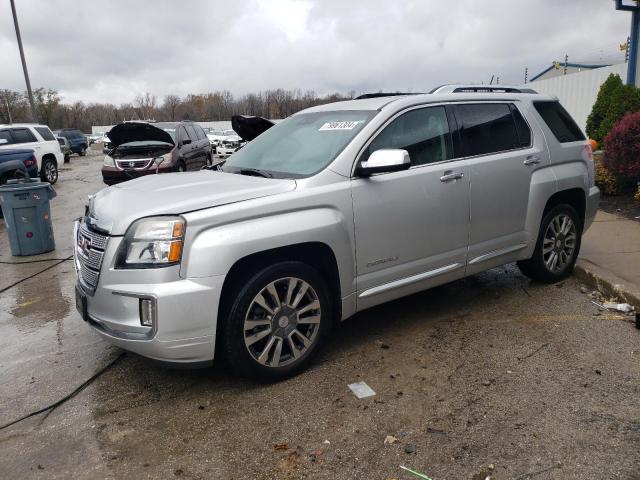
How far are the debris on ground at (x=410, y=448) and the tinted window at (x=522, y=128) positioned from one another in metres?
3.13

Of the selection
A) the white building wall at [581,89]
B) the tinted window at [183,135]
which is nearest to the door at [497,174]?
the white building wall at [581,89]

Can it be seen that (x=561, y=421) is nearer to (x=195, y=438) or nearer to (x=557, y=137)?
(x=195, y=438)

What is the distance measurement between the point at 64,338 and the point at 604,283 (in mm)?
4974

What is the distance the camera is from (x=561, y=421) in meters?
3.02

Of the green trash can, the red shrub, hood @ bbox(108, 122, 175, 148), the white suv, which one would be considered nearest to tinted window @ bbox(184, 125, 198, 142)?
hood @ bbox(108, 122, 175, 148)

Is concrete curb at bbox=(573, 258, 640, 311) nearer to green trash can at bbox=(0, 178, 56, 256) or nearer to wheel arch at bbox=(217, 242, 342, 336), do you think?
wheel arch at bbox=(217, 242, 342, 336)

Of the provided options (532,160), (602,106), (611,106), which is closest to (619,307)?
(532,160)

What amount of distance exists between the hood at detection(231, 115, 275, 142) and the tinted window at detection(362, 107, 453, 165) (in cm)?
284

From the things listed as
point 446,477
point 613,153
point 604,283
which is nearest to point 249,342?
point 446,477

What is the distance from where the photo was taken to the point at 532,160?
4824 millimetres

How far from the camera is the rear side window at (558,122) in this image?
5156mm

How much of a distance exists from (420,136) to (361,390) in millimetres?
2025

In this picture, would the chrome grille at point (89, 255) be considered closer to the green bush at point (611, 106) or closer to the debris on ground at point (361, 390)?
the debris on ground at point (361, 390)

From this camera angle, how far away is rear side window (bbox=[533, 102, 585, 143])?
5156 mm
